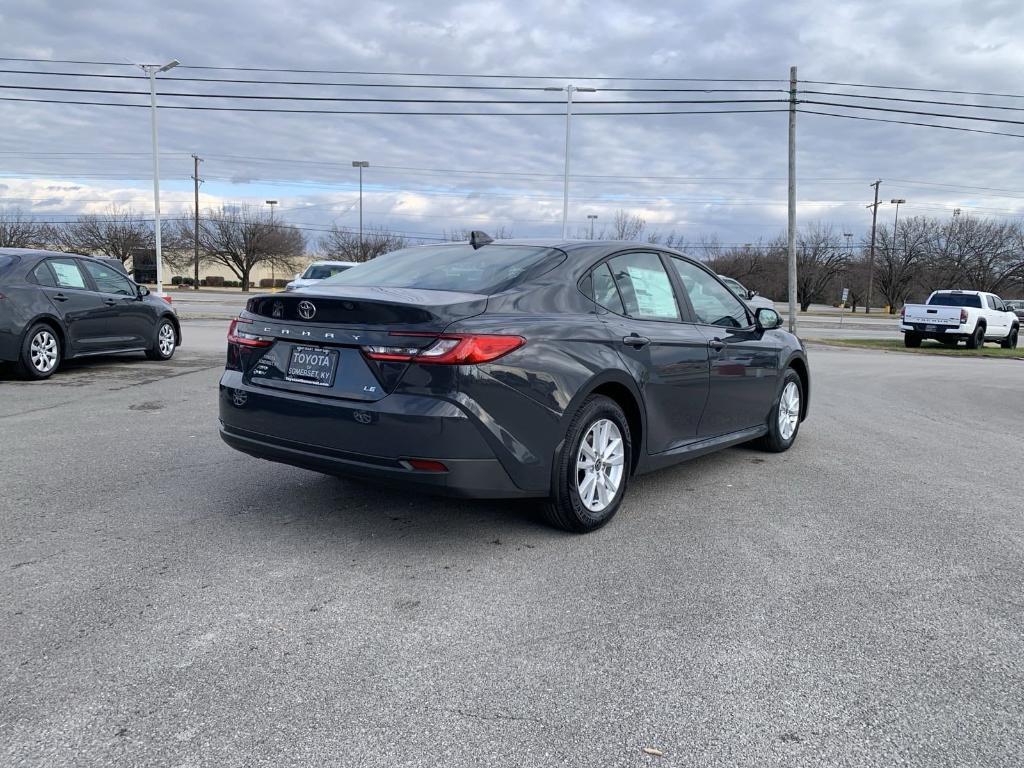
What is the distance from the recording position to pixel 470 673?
2945 mm

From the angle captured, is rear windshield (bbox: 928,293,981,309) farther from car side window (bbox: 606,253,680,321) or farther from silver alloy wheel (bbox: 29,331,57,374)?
silver alloy wheel (bbox: 29,331,57,374)

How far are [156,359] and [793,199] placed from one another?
22754 mm

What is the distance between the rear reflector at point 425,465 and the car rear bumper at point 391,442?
0.01 metres

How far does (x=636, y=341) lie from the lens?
475cm

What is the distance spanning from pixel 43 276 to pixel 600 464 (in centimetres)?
841

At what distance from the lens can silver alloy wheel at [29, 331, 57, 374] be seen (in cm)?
977

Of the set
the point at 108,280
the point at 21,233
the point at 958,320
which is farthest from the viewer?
the point at 21,233

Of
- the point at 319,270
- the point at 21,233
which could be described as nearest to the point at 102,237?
the point at 21,233

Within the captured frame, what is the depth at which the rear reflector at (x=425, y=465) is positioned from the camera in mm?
3844

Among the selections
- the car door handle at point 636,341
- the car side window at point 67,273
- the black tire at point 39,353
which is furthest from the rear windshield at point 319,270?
the car door handle at point 636,341

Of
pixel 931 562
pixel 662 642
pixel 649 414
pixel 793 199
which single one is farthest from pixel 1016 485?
pixel 793 199

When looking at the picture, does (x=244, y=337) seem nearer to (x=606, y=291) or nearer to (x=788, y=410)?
(x=606, y=291)

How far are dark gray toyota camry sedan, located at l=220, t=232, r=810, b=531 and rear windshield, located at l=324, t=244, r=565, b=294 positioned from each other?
17 millimetres

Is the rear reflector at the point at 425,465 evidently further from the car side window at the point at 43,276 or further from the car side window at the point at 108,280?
the car side window at the point at 108,280
